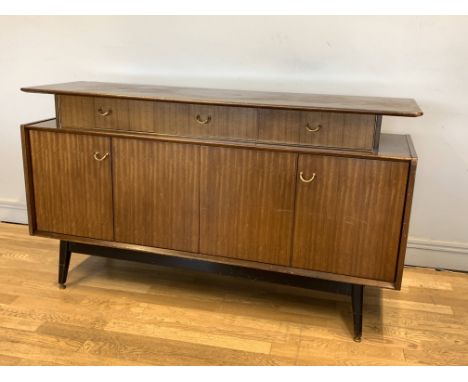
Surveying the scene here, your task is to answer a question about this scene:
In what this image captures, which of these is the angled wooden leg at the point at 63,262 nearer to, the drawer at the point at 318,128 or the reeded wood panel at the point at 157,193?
the reeded wood panel at the point at 157,193

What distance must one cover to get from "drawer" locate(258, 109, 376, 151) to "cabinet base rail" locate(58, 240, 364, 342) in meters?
0.50

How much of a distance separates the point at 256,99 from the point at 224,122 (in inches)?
5.7

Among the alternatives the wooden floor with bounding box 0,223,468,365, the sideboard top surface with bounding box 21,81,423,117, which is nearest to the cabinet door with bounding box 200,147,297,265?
the sideboard top surface with bounding box 21,81,423,117

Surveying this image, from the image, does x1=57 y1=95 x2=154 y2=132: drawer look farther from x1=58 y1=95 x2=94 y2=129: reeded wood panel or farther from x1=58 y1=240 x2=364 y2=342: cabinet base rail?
x1=58 y1=240 x2=364 y2=342: cabinet base rail

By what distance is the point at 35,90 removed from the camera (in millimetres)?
1838

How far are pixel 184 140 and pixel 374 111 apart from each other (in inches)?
25.1

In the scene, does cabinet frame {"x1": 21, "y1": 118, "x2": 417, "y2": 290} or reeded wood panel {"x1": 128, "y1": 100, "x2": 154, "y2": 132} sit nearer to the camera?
cabinet frame {"x1": 21, "y1": 118, "x2": 417, "y2": 290}

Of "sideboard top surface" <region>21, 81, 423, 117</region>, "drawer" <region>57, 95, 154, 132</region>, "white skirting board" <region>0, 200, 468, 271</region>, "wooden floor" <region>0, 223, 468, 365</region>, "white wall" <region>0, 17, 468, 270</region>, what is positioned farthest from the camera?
"white skirting board" <region>0, 200, 468, 271</region>

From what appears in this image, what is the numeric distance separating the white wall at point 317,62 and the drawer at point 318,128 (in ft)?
1.76

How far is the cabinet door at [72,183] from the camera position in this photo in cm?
187

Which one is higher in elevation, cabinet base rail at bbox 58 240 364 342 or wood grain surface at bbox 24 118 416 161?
wood grain surface at bbox 24 118 416 161

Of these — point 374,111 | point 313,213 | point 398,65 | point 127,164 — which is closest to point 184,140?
point 127,164

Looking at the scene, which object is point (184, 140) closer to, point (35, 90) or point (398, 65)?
point (35, 90)

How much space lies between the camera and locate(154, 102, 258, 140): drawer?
1.69m
